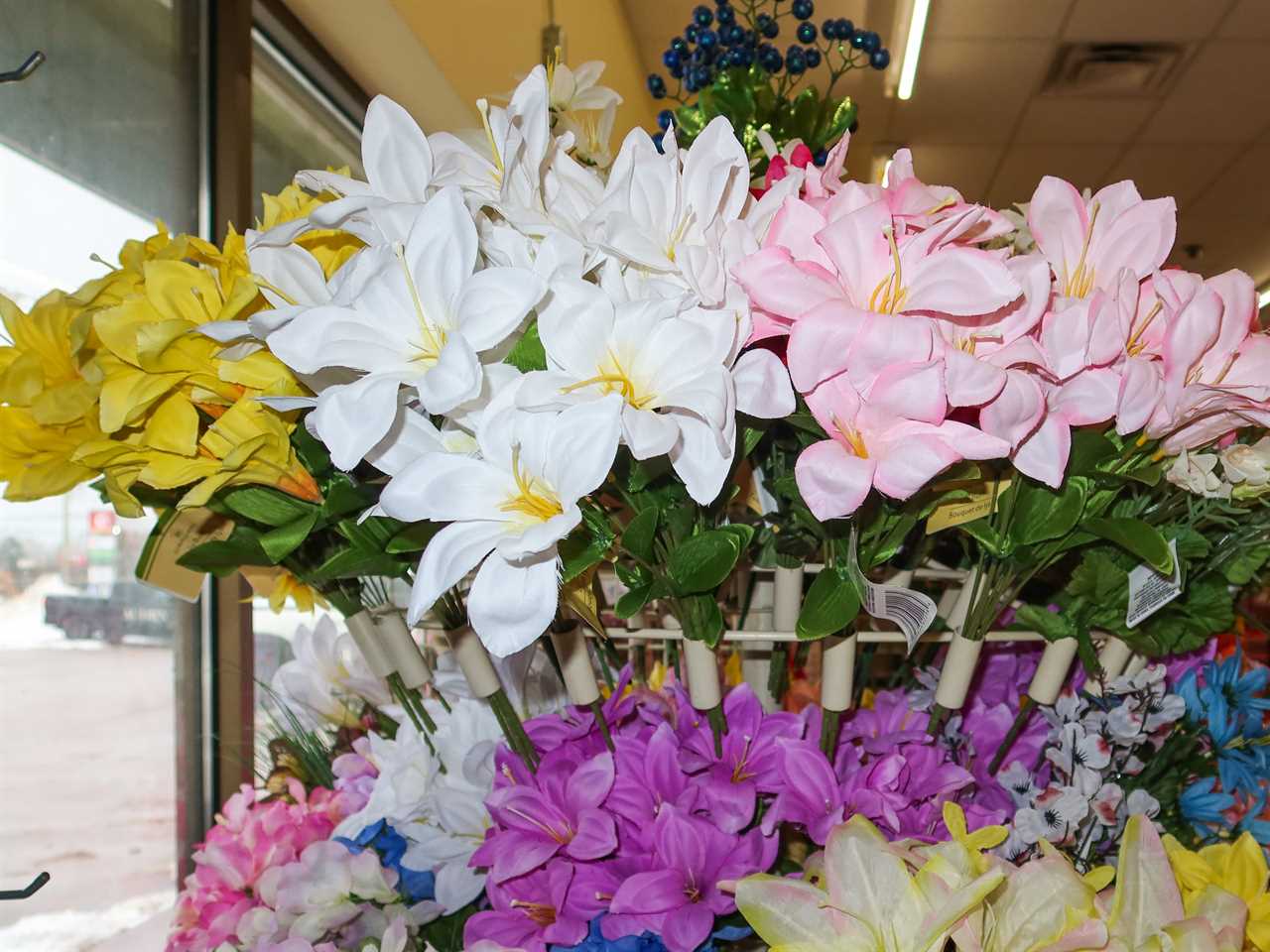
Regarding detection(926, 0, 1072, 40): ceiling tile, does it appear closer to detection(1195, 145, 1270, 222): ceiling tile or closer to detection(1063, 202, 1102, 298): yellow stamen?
detection(1195, 145, 1270, 222): ceiling tile

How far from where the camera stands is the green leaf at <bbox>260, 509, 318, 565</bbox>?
547 millimetres

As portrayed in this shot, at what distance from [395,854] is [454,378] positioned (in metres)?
0.35

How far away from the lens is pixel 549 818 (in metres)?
0.55

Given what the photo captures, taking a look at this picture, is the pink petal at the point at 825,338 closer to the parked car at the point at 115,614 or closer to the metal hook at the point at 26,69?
the metal hook at the point at 26,69

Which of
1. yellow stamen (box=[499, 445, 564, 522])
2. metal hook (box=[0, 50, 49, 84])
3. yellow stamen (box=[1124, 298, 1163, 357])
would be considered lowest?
yellow stamen (box=[499, 445, 564, 522])

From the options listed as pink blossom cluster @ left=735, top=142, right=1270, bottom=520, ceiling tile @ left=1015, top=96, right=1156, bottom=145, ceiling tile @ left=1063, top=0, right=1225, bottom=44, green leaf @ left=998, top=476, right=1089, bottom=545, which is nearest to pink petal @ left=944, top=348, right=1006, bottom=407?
pink blossom cluster @ left=735, top=142, right=1270, bottom=520

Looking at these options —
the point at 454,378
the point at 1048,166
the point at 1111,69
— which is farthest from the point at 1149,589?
the point at 1048,166

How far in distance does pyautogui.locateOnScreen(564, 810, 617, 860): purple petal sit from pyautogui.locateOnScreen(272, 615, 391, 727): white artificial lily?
0.30 m

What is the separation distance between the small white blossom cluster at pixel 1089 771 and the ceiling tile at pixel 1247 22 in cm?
337

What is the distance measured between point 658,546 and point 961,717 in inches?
10.2

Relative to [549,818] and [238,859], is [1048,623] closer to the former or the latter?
[549,818]

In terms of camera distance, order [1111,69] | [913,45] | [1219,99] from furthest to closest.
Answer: [1219,99] → [1111,69] → [913,45]

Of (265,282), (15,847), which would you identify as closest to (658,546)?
(265,282)

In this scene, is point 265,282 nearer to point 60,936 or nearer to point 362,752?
point 362,752
